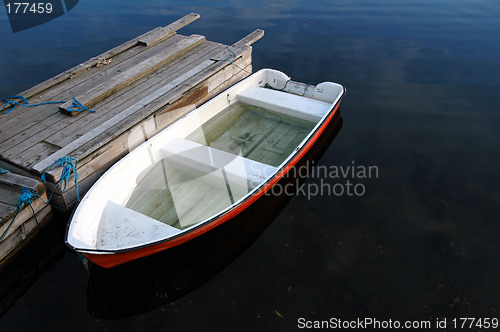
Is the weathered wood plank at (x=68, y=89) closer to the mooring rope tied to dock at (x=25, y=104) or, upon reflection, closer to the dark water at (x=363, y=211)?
the mooring rope tied to dock at (x=25, y=104)

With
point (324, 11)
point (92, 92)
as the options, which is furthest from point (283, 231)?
point (324, 11)

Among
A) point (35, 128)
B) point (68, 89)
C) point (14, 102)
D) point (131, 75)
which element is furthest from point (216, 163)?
point (14, 102)

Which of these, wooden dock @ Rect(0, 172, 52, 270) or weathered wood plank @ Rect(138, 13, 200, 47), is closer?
wooden dock @ Rect(0, 172, 52, 270)

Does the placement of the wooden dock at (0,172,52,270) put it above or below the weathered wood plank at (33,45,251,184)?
below

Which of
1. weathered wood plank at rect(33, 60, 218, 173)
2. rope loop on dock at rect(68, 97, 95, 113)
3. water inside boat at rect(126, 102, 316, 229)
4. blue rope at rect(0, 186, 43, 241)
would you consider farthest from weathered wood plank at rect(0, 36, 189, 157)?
water inside boat at rect(126, 102, 316, 229)

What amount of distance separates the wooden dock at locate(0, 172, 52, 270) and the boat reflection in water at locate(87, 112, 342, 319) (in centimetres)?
116

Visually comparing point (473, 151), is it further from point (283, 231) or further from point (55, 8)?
point (55, 8)

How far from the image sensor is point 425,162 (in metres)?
8.41

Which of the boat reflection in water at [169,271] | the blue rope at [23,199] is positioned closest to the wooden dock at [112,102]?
the blue rope at [23,199]

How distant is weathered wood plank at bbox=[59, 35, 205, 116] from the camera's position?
26.2 ft

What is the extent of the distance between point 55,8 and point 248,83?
10.6 metres

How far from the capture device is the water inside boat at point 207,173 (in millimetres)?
6691

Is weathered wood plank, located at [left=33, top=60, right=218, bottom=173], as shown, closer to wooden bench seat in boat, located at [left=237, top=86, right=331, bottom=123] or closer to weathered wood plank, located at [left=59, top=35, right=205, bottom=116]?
weathered wood plank, located at [left=59, top=35, right=205, bottom=116]

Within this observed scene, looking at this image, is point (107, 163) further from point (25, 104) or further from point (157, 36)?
point (157, 36)
